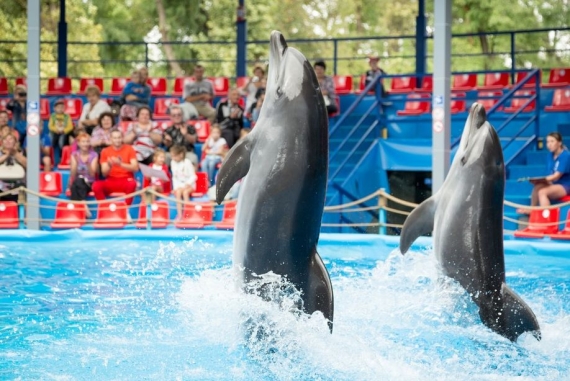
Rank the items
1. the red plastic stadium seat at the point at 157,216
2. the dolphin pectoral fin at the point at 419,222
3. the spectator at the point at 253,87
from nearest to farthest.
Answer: the dolphin pectoral fin at the point at 419,222
the red plastic stadium seat at the point at 157,216
the spectator at the point at 253,87

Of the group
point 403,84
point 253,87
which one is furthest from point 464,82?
point 253,87

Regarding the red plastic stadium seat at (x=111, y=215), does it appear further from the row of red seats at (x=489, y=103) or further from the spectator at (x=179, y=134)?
the row of red seats at (x=489, y=103)

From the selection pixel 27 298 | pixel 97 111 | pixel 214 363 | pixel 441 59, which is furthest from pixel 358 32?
pixel 214 363

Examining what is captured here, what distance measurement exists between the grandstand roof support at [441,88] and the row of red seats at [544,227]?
1208 mm

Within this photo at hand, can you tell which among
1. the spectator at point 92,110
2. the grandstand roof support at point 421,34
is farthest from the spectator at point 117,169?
the grandstand roof support at point 421,34

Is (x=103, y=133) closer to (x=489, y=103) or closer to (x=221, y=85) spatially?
(x=221, y=85)

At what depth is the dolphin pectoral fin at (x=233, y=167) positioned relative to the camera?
5.19 metres

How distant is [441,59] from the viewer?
12367mm

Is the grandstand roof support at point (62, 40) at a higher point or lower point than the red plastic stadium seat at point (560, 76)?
higher

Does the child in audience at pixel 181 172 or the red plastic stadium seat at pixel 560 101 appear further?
the red plastic stadium seat at pixel 560 101

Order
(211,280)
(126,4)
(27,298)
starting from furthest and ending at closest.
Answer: (126,4) < (27,298) < (211,280)

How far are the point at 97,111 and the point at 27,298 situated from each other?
799cm

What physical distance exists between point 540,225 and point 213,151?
4885mm

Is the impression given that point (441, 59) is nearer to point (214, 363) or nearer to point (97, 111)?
point (97, 111)
